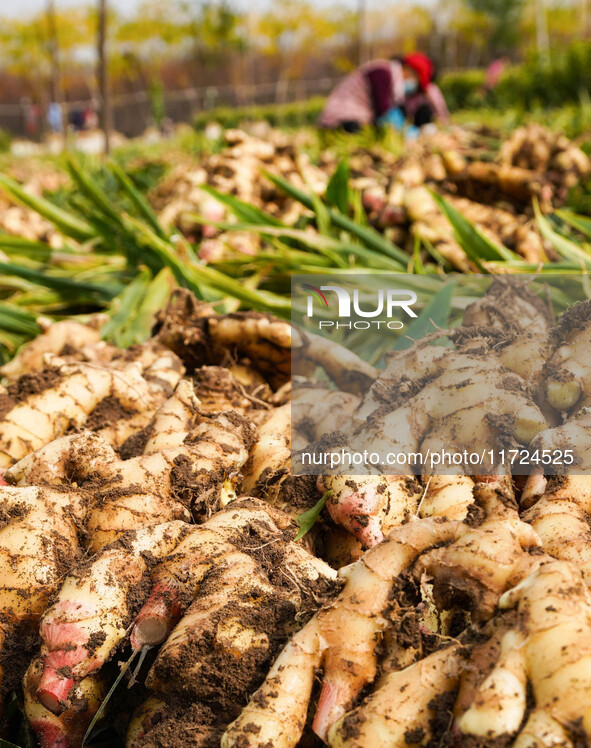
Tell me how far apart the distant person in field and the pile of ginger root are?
611 cm

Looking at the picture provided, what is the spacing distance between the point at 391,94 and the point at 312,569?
7.15 metres

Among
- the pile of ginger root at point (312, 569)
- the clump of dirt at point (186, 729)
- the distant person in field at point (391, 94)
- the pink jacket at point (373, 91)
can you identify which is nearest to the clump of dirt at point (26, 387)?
the pile of ginger root at point (312, 569)

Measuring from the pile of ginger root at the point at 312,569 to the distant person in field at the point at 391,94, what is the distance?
6.11 m

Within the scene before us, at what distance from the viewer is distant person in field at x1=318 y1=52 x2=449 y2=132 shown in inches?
280

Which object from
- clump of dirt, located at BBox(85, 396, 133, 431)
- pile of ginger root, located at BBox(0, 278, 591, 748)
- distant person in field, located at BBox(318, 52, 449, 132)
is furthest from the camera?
distant person in field, located at BBox(318, 52, 449, 132)

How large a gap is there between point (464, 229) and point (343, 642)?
1.62 m

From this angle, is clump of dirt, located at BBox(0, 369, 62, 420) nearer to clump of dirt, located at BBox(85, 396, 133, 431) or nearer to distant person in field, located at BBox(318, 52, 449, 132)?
clump of dirt, located at BBox(85, 396, 133, 431)

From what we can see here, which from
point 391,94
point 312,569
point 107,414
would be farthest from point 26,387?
point 391,94

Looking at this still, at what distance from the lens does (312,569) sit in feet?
3.31

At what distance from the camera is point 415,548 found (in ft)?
2.89

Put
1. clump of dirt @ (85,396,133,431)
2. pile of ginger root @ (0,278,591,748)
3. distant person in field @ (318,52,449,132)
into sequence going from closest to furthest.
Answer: pile of ginger root @ (0,278,591,748), clump of dirt @ (85,396,133,431), distant person in field @ (318,52,449,132)

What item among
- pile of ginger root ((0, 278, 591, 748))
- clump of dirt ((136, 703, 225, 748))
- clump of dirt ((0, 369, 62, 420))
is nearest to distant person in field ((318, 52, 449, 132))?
clump of dirt ((0, 369, 62, 420))

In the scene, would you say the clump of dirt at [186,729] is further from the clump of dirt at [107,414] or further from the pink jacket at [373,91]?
the pink jacket at [373,91]

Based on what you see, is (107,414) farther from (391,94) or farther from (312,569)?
(391,94)
